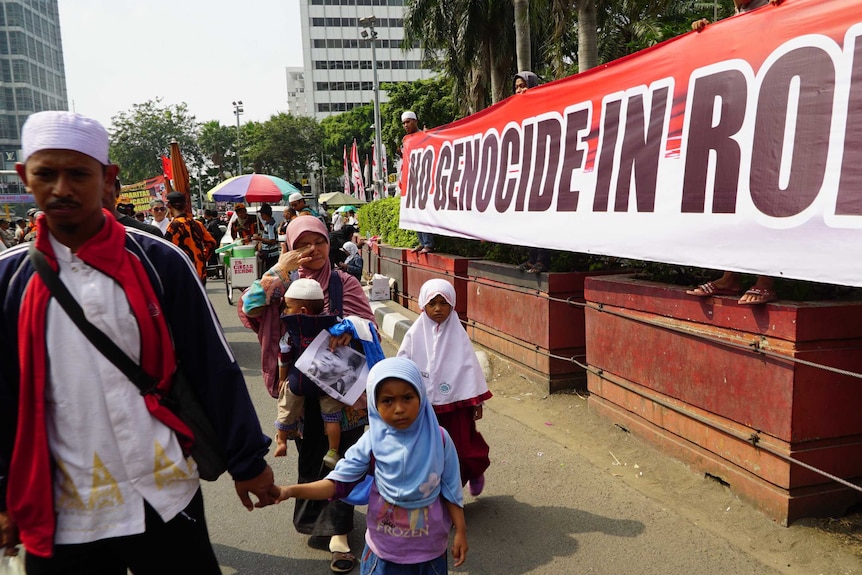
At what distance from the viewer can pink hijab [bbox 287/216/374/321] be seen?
3508mm

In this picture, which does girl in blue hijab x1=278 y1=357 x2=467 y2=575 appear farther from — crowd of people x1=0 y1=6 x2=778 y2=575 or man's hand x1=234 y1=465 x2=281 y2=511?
man's hand x1=234 y1=465 x2=281 y2=511

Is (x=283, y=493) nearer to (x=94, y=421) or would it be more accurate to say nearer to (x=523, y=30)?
(x=94, y=421)

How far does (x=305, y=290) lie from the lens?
3307 mm

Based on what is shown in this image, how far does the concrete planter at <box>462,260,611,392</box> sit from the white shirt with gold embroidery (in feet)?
14.4

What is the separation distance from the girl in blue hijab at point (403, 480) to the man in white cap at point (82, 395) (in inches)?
28.1

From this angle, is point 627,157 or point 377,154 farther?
point 377,154

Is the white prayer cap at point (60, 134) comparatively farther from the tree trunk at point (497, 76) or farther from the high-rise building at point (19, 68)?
the high-rise building at point (19, 68)

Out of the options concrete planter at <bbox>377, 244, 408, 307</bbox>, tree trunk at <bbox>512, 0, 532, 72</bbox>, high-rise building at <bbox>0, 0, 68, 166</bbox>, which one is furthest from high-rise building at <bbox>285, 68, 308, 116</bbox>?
concrete planter at <bbox>377, 244, 408, 307</bbox>

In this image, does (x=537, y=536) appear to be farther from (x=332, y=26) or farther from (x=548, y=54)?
(x=332, y=26)

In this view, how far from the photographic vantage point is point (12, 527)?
1.82 meters

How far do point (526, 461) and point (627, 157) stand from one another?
2225 millimetres

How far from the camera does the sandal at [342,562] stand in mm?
3301

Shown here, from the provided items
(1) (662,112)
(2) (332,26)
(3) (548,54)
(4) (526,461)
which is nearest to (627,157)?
(1) (662,112)

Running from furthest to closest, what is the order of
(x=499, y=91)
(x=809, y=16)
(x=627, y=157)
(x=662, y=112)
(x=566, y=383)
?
(x=499, y=91)
(x=566, y=383)
(x=627, y=157)
(x=662, y=112)
(x=809, y=16)
